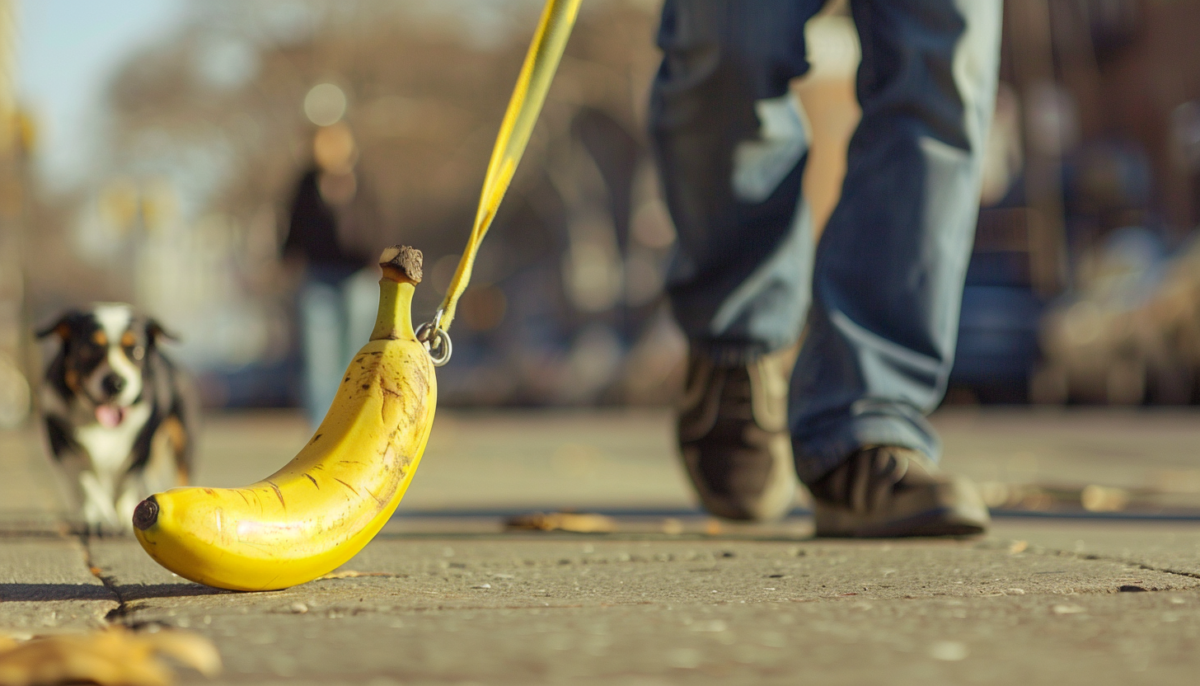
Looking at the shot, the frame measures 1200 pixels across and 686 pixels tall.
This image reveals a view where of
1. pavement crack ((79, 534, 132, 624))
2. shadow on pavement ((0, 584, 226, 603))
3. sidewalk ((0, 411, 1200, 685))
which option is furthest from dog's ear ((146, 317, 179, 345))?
shadow on pavement ((0, 584, 226, 603))

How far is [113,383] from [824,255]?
161cm

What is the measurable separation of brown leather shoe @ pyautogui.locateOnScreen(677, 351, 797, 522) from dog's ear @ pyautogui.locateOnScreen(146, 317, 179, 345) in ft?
4.19

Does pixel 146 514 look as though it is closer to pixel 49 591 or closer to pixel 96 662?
pixel 49 591

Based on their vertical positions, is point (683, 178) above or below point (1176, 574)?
above

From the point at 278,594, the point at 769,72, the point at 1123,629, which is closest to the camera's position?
the point at 1123,629

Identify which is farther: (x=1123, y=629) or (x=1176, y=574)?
(x=1176, y=574)

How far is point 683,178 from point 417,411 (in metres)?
1.40

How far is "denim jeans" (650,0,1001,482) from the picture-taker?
281 centimetres

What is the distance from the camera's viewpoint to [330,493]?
199 cm

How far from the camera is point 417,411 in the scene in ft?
6.80

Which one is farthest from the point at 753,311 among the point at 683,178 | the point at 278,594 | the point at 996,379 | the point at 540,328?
the point at 540,328

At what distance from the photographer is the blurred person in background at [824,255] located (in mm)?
2760

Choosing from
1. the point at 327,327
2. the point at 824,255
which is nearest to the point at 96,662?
the point at 824,255

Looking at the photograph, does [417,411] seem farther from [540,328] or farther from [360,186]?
[540,328]
